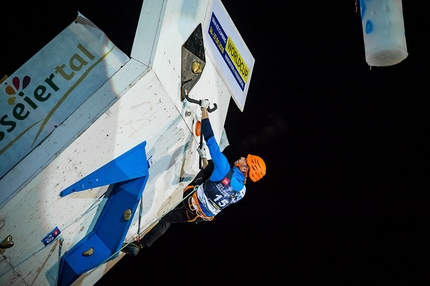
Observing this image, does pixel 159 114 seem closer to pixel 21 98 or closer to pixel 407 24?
pixel 21 98

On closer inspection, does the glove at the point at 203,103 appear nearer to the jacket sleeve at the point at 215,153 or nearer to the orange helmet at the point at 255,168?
the jacket sleeve at the point at 215,153

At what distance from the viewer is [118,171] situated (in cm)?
261

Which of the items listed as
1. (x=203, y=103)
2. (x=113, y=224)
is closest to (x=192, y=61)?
(x=203, y=103)

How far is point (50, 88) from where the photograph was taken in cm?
238

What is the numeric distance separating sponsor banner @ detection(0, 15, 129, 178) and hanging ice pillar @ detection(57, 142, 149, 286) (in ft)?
1.73

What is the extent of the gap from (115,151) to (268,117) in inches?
76.5

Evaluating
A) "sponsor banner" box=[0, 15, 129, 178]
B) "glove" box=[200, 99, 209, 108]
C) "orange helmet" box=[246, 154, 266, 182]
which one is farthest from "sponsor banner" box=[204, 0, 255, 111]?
"sponsor banner" box=[0, 15, 129, 178]

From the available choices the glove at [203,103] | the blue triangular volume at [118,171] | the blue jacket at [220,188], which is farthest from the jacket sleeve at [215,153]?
the blue triangular volume at [118,171]

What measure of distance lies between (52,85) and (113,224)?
1037 millimetres

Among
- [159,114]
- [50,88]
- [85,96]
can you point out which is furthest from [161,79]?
[50,88]

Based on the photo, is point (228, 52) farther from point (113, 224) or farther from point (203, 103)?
point (113, 224)

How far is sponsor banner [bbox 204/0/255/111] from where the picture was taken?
309 cm

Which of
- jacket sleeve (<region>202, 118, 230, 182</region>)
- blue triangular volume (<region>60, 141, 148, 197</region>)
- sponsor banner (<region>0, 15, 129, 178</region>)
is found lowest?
jacket sleeve (<region>202, 118, 230, 182</region>)

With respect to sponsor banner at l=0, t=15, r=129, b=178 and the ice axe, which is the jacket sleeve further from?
sponsor banner at l=0, t=15, r=129, b=178
